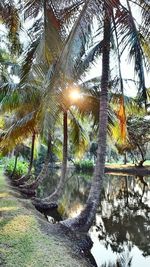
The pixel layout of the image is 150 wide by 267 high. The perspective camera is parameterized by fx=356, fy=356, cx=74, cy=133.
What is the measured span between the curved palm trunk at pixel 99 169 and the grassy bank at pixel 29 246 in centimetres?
81

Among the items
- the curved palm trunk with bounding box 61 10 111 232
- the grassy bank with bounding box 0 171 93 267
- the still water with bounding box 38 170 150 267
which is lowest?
the still water with bounding box 38 170 150 267

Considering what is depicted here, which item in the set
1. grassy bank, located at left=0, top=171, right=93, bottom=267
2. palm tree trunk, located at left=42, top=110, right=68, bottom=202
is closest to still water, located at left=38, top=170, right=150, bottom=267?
palm tree trunk, located at left=42, top=110, right=68, bottom=202

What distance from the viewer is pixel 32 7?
8078 millimetres

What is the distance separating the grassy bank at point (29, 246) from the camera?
228 inches

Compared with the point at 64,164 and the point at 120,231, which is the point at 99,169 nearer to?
the point at 120,231

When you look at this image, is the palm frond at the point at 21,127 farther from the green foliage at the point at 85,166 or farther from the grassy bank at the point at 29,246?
the green foliage at the point at 85,166

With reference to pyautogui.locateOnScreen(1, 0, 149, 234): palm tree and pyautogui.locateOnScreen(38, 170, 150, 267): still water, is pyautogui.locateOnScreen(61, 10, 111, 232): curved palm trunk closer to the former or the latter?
pyautogui.locateOnScreen(1, 0, 149, 234): palm tree

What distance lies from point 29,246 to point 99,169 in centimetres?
304

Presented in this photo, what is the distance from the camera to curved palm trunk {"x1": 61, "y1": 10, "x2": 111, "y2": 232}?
8.71 meters

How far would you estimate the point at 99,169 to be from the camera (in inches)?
352

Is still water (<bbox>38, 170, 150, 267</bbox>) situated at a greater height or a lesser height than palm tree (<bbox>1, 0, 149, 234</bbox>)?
lesser

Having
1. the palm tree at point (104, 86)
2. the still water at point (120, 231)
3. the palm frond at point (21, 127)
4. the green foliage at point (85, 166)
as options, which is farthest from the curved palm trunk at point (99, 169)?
the green foliage at point (85, 166)

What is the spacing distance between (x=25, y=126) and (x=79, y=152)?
107 inches

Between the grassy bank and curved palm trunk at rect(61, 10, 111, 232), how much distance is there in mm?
812
